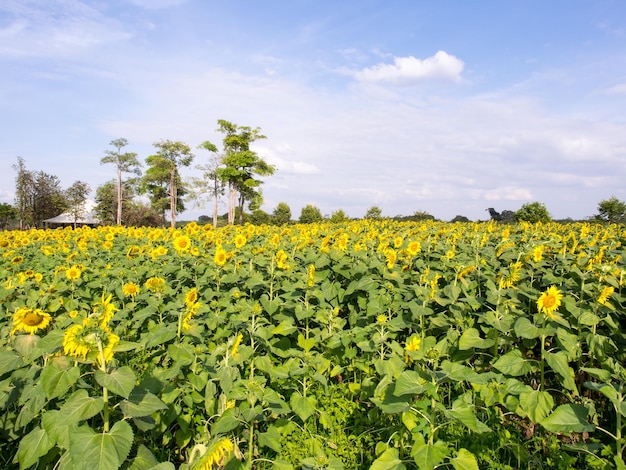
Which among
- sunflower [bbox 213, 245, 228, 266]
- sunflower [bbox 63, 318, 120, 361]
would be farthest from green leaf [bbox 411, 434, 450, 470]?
sunflower [bbox 213, 245, 228, 266]

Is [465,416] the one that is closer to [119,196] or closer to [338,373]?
[338,373]

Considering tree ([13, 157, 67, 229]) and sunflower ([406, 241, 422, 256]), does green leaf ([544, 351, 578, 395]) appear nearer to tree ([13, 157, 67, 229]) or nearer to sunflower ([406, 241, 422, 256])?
sunflower ([406, 241, 422, 256])

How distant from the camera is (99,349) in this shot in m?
1.85

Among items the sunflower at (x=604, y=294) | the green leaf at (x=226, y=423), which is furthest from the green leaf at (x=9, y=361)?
the sunflower at (x=604, y=294)

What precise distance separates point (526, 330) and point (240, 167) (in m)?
44.4

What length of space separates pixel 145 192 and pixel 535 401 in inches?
2077

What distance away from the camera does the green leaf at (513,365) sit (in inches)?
96.8

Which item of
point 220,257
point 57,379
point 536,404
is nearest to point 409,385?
point 536,404

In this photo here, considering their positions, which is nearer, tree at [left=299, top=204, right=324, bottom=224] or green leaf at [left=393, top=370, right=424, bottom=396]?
green leaf at [left=393, top=370, right=424, bottom=396]

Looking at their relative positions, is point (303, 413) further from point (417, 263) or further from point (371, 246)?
point (371, 246)

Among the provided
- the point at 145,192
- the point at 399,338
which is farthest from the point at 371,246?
the point at 145,192

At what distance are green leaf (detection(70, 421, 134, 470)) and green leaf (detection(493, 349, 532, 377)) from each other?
1.97 meters

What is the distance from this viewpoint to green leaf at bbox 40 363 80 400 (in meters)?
1.83

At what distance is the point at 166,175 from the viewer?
49.6m
